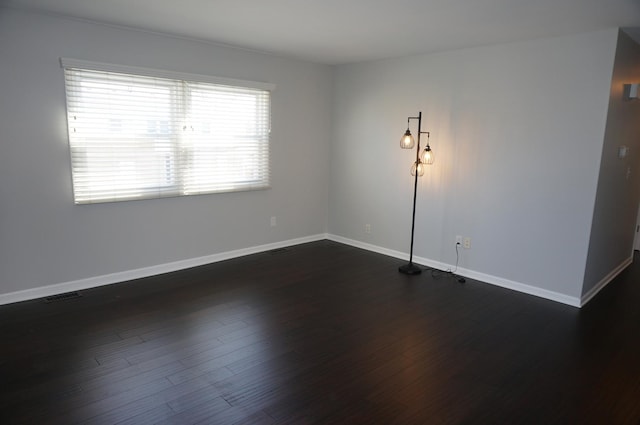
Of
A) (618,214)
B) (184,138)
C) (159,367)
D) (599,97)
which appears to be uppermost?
(599,97)

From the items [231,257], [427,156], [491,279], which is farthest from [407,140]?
Answer: [231,257]

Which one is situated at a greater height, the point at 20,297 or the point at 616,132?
the point at 616,132

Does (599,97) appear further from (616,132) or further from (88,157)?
(88,157)

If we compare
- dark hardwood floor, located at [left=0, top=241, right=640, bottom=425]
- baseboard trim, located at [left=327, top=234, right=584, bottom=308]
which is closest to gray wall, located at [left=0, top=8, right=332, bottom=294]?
dark hardwood floor, located at [left=0, top=241, right=640, bottom=425]

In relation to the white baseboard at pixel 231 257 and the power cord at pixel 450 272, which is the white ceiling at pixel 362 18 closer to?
the power cord at pixel 450 272

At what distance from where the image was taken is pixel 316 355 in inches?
110

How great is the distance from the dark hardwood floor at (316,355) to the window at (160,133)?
3.32 feet

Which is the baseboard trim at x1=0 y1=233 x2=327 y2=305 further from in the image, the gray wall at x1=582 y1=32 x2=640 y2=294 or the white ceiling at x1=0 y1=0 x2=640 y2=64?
the gray wall at x1=582 y1=32 x2=640 y2=294

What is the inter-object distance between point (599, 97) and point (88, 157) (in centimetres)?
448

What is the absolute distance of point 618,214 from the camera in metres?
4.25

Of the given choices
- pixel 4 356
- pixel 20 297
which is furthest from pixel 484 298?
pixel 20 297

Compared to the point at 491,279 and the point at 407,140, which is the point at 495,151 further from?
the point at 491,279

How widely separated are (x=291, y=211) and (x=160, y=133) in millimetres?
2011

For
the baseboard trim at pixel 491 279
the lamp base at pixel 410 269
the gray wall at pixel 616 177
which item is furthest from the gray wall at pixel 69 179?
the gray wall at pixel 616 177
